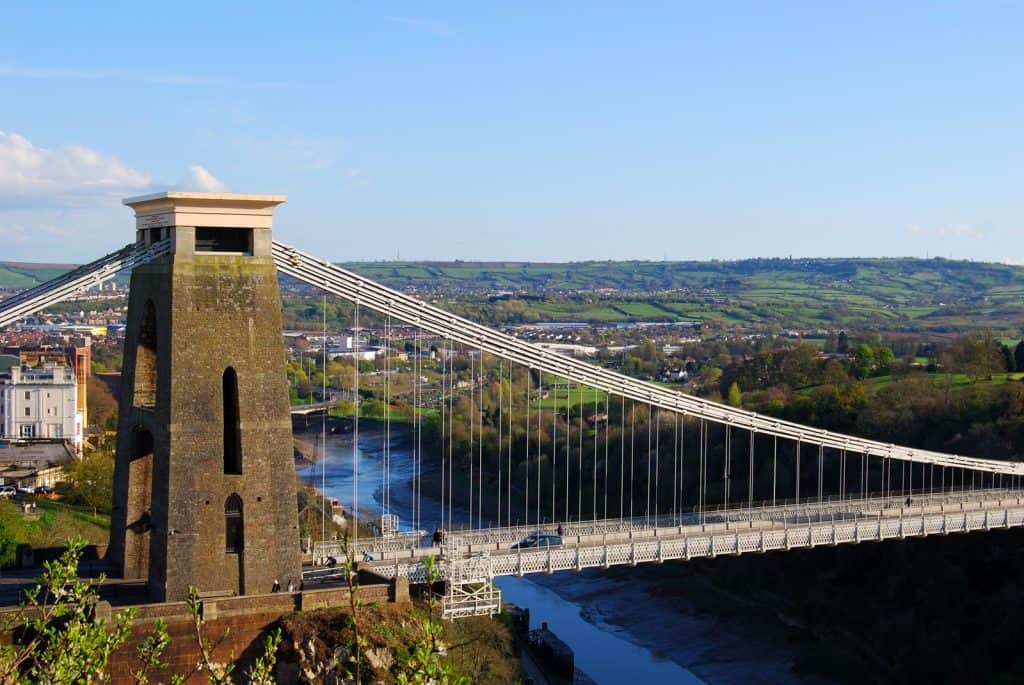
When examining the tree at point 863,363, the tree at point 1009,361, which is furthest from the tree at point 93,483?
the tree at point 863,363

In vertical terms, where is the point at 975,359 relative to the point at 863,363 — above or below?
above

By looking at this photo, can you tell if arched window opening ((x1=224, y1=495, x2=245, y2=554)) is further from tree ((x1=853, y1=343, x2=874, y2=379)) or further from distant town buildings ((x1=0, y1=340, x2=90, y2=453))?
tree ((x1=853, y1=343, x2=874, y2=379))

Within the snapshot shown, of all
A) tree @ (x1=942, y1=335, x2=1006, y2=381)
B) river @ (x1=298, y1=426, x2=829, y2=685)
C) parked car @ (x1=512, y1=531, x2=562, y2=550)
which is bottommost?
river @ (x1=298, y1=426, x2=829, y2=685)

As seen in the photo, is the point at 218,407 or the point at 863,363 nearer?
the point at 218,407

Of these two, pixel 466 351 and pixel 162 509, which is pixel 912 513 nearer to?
pixel 162 509

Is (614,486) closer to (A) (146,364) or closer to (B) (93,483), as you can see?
(B) (93,483)

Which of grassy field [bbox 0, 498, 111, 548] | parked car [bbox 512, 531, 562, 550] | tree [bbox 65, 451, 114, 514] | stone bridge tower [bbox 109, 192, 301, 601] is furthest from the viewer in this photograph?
tree [bbox 65, 451, 114, 514]

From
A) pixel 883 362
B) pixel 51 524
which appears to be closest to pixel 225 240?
pixel 51 524

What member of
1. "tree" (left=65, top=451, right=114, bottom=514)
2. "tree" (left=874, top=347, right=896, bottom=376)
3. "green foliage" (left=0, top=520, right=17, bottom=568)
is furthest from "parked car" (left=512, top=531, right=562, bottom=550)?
"tree" (left=874, top=347, right=896, bottom=376)
